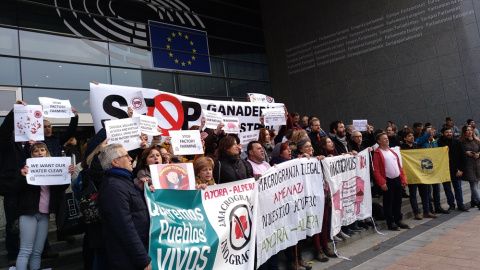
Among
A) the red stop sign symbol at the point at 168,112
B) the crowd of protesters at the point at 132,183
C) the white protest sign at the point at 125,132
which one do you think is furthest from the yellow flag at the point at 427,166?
the white protest sign at the point at 125,132

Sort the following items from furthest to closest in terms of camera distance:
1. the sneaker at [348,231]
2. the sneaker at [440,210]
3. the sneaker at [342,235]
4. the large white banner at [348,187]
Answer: the sneaker at [440,210] < the sneaker at [348,231] < the sneaker at [342,235] < the large white banner at [348,187]

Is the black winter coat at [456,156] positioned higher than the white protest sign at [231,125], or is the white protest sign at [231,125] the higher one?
the white protest sign at [231,125]

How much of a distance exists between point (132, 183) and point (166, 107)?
267cm

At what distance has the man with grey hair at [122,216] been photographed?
3.01 metres

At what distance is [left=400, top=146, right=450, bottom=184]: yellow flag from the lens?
770cm

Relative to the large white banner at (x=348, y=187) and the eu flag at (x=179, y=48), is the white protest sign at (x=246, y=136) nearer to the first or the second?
the large white banner at (x=348, y=187)

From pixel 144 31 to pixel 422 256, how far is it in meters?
13.8

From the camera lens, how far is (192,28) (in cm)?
1709

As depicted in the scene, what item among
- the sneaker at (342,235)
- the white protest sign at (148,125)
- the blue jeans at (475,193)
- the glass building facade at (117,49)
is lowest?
the sneaker at (342,235)

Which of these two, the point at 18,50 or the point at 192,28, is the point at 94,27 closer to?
the point at 18,50

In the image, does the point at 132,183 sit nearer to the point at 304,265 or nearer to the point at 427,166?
the point at 304,265

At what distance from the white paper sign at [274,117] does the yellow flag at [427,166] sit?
3.26m

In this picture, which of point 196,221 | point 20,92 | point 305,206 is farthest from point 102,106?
point 20,92

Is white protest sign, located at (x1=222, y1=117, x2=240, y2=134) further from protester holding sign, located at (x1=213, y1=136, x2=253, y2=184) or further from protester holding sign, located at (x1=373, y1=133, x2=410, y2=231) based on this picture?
protester holding sign, located at (x1=373, y1=133, x2=410, y2=231)
